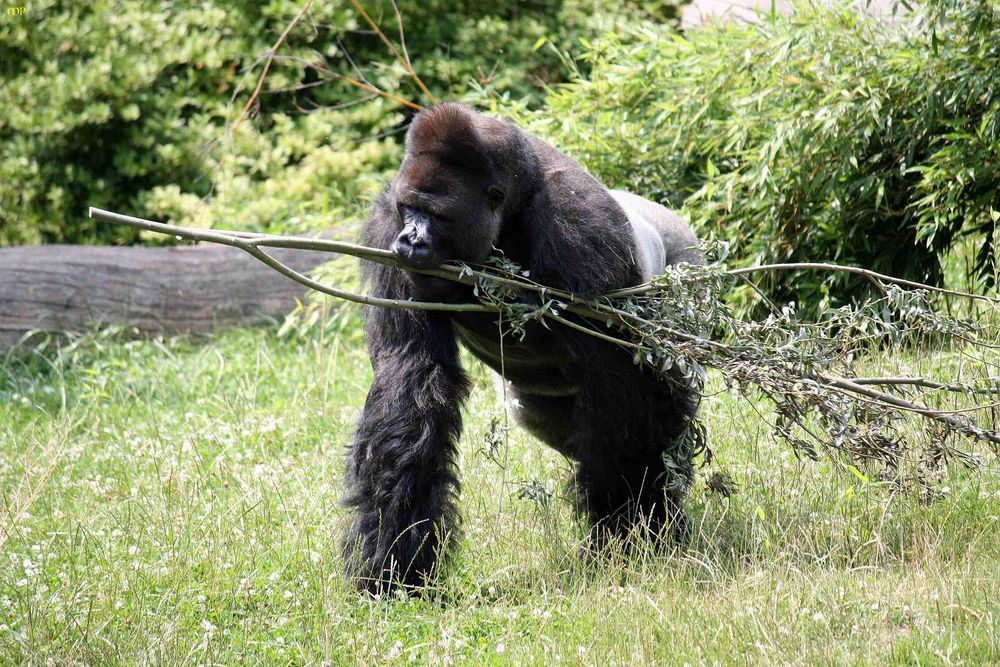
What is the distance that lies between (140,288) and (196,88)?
10.8 ft

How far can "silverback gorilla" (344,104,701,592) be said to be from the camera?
314cm

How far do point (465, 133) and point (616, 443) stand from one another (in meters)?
1.09

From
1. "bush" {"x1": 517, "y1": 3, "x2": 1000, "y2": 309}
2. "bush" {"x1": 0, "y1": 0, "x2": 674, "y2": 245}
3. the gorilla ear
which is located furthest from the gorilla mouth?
"bush" {"x1": 0, "y1": 0, "x2": 674, "y2": 245}

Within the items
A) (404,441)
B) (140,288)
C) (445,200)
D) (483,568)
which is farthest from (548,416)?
(140,288)

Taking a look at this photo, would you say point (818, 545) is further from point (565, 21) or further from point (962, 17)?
point (565, 21)

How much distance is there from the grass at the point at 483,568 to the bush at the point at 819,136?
1.07 meters

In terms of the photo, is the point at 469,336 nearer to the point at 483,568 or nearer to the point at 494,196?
the point at 494,196

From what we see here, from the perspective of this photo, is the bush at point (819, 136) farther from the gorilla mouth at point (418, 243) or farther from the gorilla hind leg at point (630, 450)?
the gorilla mouth at point (418, 243)

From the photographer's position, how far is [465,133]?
10.4 ft

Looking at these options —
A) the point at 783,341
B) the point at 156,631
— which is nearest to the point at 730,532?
the point at 783,341

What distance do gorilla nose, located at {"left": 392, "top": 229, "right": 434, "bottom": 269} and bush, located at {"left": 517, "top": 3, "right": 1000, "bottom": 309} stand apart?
226cm

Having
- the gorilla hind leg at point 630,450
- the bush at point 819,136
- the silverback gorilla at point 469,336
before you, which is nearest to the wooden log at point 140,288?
the bush at point 819,136

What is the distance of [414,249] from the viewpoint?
302 cm

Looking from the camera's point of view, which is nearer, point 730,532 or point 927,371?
point 730,532
